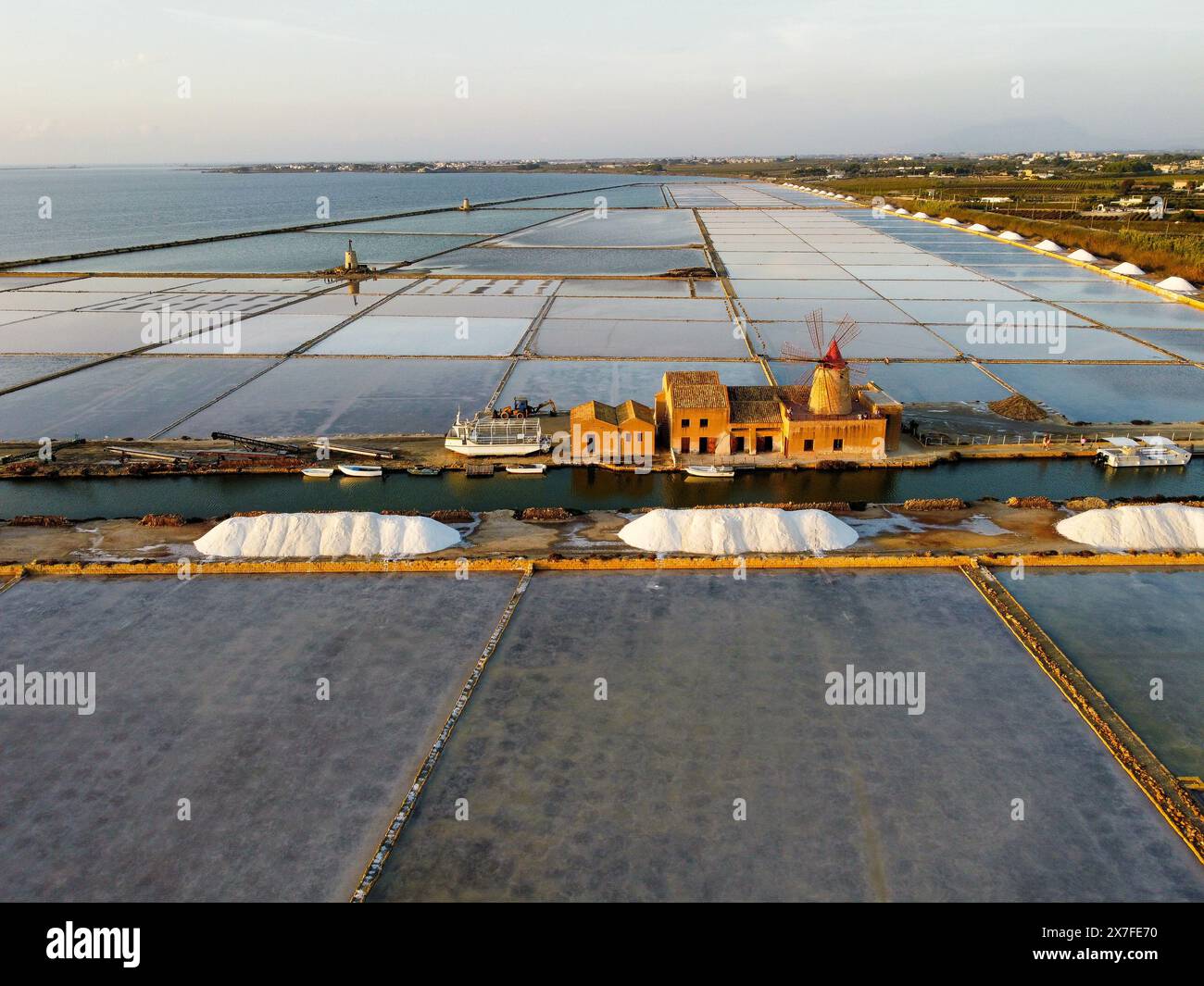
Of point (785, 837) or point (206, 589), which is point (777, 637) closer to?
point (785, 837)

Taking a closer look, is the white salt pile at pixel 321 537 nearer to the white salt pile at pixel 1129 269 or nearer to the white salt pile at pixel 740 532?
the white salt pile at pixel 740 532

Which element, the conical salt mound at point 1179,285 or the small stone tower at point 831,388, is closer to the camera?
Answer: the small stone tower at point 831,388

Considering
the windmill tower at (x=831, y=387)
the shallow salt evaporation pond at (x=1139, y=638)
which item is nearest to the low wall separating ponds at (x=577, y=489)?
the windmill tower at (x=831, y=387)

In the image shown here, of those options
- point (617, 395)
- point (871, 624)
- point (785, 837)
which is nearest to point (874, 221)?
point (617, 395)

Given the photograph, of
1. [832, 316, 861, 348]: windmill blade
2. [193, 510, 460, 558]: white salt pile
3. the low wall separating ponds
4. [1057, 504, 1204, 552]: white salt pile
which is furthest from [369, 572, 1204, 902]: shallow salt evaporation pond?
[832, 316, 861, 348]: windmill blade

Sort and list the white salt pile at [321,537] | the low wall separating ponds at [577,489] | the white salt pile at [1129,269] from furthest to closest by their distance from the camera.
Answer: the white salt pile at [1129,269]
the low wall separating ponds at [577,489]
the white salt pile at [321,537]
